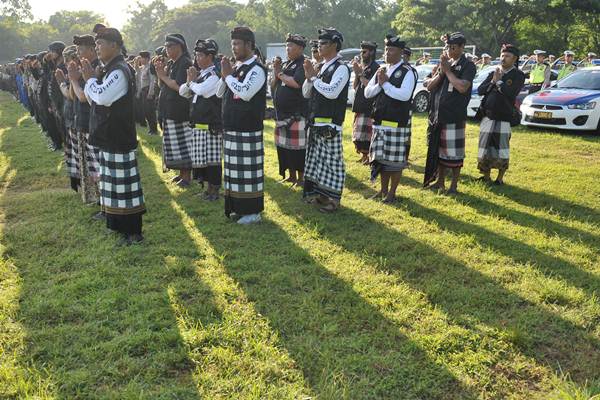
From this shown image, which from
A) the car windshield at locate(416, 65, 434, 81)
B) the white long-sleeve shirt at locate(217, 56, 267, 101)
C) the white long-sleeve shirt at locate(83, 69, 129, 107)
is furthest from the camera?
the car windshield at locate(416, 65, 434, 81)

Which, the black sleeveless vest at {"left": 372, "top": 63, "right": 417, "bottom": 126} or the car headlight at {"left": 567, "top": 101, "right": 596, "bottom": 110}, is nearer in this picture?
the black sleeveless vest at {"left": 372, "top": 63, "right": 417, "bottom": 126}

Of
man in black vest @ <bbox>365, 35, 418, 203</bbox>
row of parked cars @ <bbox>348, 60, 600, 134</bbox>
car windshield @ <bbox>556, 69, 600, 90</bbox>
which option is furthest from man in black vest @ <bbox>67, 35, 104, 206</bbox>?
car windshield @ <bbox>556, 69, 600, 90</bbox>

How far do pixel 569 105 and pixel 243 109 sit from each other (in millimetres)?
8064

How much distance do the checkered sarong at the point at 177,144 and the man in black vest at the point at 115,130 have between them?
2.04m

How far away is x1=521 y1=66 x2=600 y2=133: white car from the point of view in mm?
10031

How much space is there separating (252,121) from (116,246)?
1808mm

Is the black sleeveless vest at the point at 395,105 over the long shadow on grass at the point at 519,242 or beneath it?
over

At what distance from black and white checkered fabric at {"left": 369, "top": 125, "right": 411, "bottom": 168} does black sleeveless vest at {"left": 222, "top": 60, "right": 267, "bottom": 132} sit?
1.59m

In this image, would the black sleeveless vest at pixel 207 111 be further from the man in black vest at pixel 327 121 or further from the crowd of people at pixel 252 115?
the man in black vest at pixel 327 121

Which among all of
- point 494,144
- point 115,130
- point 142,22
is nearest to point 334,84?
point 115,130

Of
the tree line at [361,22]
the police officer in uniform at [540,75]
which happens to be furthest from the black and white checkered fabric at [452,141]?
the tree line at [361,22]

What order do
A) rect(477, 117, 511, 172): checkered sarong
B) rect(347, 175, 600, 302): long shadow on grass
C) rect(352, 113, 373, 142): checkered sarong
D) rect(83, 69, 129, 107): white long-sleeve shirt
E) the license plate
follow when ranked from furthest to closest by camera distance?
the license plate
rect(352, 113, 373, 142): checkered sarong
rect(477, 117, 511, 172): checkered sarong
rect(83, 69, 129, 107): white long-sleeve shirt
rect(347, 175, 600, 302): long shadow on grass

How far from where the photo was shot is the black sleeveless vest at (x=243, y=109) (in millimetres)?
4930

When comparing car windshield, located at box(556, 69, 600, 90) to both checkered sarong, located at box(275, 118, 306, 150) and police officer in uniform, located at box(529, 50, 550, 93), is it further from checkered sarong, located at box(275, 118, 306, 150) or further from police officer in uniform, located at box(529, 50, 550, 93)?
checkered sarong, located at box(275, 118, 306, 150)
